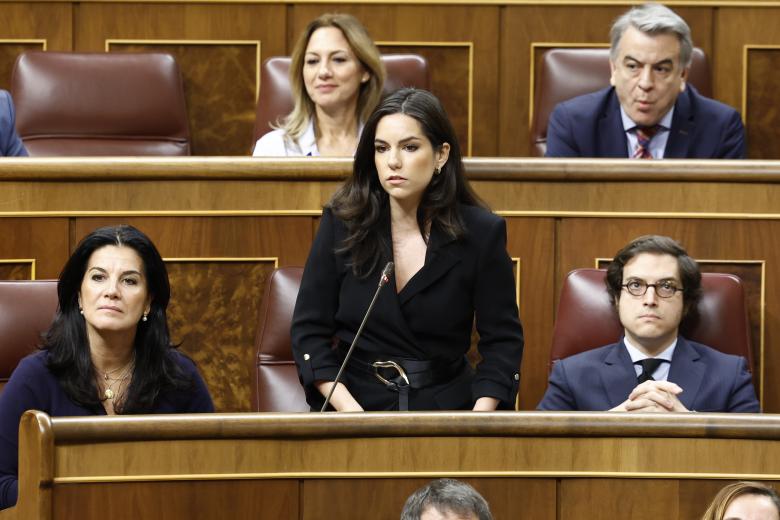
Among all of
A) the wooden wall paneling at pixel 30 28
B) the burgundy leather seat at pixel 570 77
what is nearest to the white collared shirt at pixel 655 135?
the burgundy leather seat at pixel 570 77

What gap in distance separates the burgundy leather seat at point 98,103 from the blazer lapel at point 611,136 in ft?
1.77

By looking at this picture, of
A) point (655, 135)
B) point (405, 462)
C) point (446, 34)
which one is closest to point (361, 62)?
point (446, 34)

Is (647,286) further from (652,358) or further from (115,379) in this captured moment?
(115,379)

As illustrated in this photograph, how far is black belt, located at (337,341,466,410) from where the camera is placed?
131 centimetres

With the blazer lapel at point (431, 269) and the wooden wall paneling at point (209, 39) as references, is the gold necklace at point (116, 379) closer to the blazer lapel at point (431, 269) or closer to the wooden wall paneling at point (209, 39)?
the blazer lapel at point (431, 269)

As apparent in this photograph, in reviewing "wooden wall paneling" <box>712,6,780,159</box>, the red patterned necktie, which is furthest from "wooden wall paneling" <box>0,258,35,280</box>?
"wooden wall paneling" <box>712,6,780,159</box>

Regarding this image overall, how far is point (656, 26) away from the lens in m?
1.71

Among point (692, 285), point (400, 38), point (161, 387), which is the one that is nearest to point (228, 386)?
point (161, 387)

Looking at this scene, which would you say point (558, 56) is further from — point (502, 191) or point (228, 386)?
point (228, 386)

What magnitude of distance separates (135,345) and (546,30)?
2.93 ft

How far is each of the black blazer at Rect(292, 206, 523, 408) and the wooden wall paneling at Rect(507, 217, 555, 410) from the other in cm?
18

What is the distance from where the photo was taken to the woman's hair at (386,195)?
1342 millimetres

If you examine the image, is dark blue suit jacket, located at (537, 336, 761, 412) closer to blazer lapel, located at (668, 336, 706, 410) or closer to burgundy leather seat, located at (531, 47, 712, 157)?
blazer lapel, located at (668, 336, 706, 410)

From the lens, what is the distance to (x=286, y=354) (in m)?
1.43
